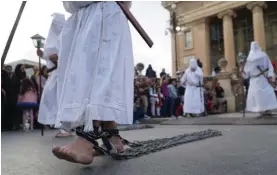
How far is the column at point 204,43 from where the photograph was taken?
33406mm

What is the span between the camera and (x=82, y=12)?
2.48 m

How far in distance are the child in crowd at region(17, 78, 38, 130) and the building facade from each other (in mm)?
22868

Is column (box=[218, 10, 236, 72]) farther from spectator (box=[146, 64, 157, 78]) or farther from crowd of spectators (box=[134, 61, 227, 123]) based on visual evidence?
spectator (box=[146, 64, 157, 78])

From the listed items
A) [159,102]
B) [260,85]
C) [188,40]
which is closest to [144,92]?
[159,102]

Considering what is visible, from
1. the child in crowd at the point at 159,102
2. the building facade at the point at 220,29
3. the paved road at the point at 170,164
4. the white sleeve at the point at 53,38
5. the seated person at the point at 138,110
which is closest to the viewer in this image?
the paved road at the point at 170,164

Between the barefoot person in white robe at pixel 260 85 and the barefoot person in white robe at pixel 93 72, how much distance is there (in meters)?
6.66

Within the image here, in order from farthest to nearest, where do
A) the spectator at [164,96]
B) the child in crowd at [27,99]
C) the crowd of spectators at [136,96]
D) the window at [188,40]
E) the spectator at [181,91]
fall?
the window at [188,40], the spectator at [181,91], the spectator at [164,96], the crowd of spectators at [136,96], the child in crowd at [27,99]

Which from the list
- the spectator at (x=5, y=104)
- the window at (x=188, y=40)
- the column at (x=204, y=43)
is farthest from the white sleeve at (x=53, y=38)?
the window at (x=188, y=40)

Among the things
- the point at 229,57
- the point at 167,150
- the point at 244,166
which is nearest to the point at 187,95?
the point at 167,150

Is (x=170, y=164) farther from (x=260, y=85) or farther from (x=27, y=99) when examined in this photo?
(x=260, y=85)

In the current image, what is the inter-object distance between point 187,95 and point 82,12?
8933 mm

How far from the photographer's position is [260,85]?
856 centimetres

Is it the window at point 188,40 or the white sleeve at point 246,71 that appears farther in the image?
the window at point 188,40

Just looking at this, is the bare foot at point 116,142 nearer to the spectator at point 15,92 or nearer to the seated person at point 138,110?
the spectator at point 15,92
